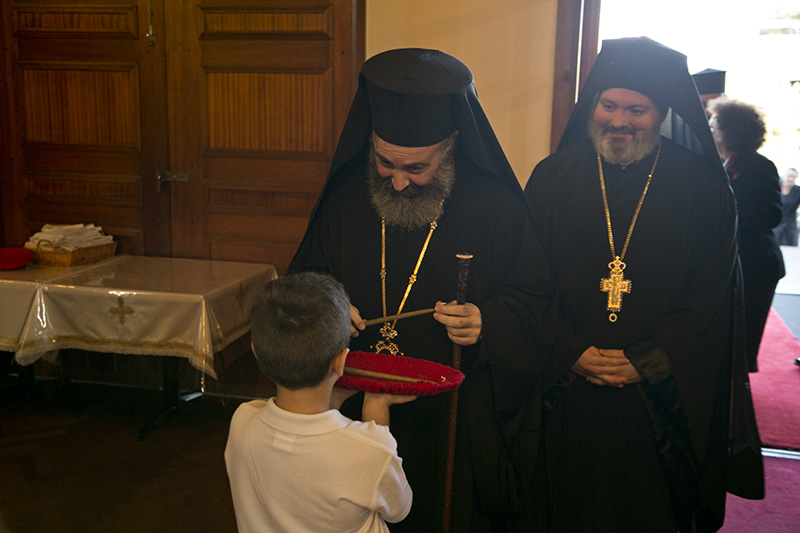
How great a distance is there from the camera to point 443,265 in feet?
6.97

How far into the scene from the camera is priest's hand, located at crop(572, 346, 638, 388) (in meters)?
2.17

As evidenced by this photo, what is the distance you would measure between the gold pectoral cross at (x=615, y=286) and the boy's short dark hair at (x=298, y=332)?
1173mm

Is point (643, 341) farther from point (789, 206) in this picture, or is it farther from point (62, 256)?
point (789, 206)

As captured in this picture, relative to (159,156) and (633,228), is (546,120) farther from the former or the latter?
(159,156)

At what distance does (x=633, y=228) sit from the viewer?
229 centimetres

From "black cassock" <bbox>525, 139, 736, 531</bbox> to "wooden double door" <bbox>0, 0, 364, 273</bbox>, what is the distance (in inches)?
89.5

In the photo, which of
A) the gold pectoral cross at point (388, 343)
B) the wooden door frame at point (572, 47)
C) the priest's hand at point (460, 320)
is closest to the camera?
the priest's hand at point (460, 320)

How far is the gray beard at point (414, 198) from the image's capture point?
6.81ft

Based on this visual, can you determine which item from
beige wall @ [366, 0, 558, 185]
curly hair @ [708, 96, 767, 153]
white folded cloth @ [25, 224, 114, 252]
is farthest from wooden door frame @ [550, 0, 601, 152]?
white folded cloth @ [25, 224, 114, 252]

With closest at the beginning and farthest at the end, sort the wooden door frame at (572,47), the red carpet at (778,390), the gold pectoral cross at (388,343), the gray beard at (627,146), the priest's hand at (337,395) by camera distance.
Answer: the priest's hand at (337,395) < the gold pectoral cross at (388,343) < the gray beard at (627,146) < the wooden door frame at (572,47) < the red carpet at (778,390)

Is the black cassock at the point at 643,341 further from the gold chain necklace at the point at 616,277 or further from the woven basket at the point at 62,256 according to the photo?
the woven basket at the point at 62,256

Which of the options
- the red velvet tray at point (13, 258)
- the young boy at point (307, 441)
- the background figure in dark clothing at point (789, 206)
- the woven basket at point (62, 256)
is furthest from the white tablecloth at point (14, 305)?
the background figure in dark clothing at point (789, 206)

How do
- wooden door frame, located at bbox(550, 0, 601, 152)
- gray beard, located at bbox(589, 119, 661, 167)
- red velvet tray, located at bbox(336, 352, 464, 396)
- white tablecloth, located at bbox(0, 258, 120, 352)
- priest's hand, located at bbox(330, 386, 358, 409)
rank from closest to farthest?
red velvet tray, located at bbox(336, 352, 464, 396)
priest's hand, located at bbox(330, 386, 358, 409)
gray beard, located at bbox(589, 119, 661, 167)
white tablecloth, located at bbox(0, 258, 120, 352)
wooden door frame, located at bbox(550, 0, 601, 152)

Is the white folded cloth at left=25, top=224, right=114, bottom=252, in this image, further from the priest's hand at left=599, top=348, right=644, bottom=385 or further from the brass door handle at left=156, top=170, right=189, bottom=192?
the priest's hand at left=599, top=348, right=644, bottom=385
